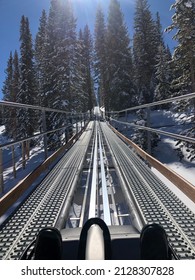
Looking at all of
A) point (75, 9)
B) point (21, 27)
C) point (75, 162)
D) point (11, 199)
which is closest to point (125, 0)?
point (75, 9)

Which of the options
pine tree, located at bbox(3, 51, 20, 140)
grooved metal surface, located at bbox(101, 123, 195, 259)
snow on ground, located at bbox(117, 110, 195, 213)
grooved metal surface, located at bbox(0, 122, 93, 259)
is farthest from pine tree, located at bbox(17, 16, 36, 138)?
grooved metal surface, located at bbox(101, 123, 195, 259)

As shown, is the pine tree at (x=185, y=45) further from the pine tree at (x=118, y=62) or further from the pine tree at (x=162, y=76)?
the pine tree at (x=162, y=76)

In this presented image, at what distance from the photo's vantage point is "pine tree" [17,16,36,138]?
23359mm

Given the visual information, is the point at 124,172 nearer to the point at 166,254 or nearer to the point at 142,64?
the point at 166,254

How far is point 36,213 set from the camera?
109 inches

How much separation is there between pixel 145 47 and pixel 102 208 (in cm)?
2718

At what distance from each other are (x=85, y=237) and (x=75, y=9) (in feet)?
87.6

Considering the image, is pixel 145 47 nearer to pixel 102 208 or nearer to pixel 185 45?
pixel 185 45

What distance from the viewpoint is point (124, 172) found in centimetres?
437

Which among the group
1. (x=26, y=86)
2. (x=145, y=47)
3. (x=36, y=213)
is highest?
(x=145, y=47)

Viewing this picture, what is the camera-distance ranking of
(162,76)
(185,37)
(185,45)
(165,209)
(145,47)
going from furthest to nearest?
(145,47), (162,76), (185,45), (185,37), (165,209)

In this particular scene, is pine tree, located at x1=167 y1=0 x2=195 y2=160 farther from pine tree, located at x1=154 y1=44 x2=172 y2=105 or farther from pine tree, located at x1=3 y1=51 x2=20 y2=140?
pine tree, located at x1=3 y1=51 x2=20 y2=140

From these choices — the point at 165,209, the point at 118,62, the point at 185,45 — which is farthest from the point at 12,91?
the point at 165,209

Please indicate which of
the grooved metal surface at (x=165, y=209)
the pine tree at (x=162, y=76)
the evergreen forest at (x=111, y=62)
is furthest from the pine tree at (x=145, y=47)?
the grooved metal surface at (x=165, y=209)
